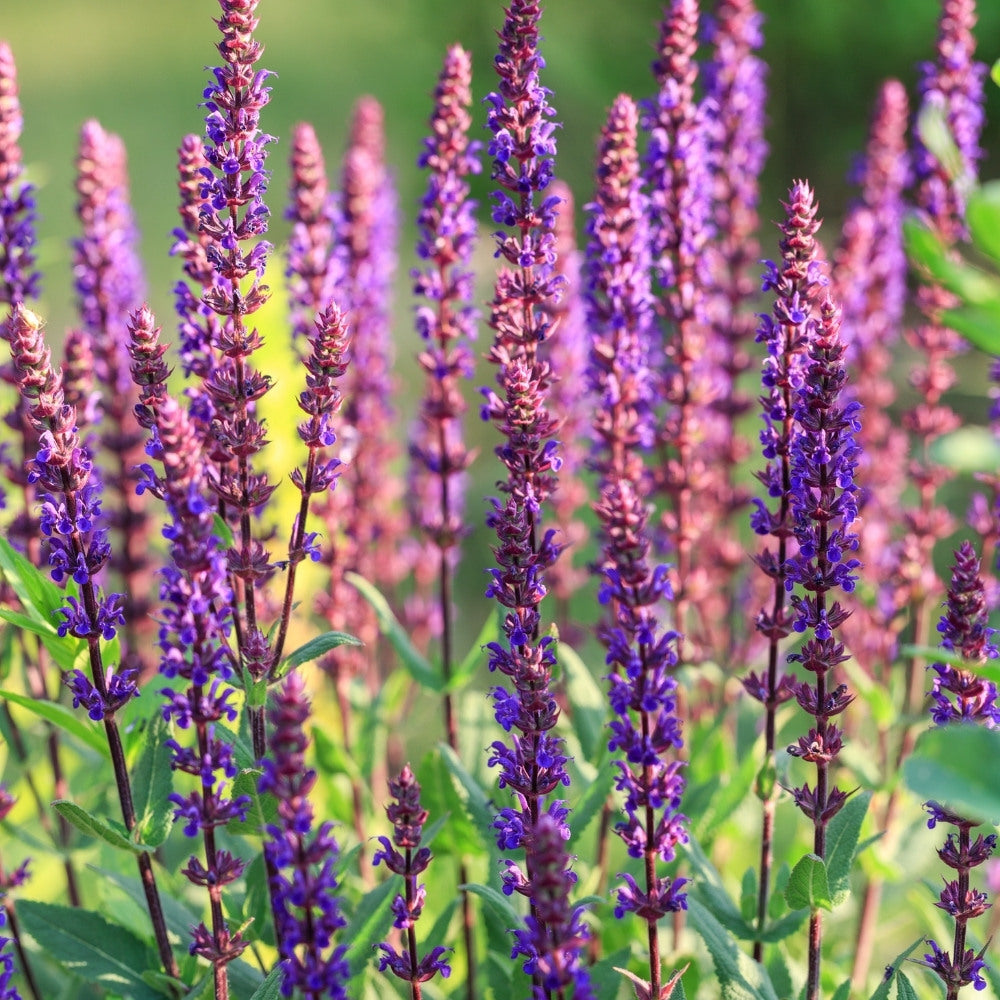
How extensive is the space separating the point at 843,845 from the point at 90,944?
1354 millimetres

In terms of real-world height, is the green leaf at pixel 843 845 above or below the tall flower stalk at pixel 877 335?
below

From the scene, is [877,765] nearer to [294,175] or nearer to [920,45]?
[294,175]

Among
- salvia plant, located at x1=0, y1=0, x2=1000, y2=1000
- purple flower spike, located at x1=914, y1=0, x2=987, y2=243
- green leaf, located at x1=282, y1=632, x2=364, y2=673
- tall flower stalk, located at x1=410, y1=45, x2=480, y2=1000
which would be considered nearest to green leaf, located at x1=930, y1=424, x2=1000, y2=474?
salvia plant, located at x1=0, y1=0, x2=1000, y2=1000

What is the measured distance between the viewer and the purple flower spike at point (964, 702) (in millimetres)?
1672

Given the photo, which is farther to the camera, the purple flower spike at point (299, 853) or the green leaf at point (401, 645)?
the green leaf at point (401, 645)

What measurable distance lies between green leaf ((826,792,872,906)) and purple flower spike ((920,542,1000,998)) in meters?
0.14

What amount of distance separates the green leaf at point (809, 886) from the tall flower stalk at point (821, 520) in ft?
0.10

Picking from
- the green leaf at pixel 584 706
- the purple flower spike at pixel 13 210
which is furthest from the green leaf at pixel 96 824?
the green leaf at pixel 584 706

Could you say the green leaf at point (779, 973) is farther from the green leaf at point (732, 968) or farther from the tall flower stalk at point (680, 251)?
the tall flower stalk at point (680, 251)

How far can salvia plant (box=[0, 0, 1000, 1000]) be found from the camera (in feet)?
5.38

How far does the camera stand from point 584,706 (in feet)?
8.49

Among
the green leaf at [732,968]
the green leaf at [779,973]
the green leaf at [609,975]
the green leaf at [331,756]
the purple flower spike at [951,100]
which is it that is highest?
the purple flower spike at [951,100]

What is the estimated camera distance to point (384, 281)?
3.28 meters

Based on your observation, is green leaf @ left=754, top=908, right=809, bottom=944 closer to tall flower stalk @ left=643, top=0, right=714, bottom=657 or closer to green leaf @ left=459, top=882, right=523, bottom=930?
green leaf @ left=459, top=882, right=523, bottom=930
